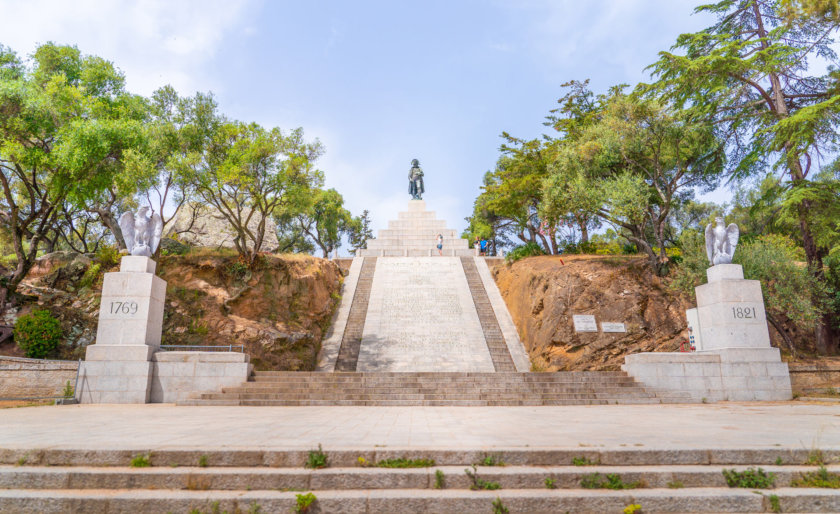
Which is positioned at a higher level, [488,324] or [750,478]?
[488,324]

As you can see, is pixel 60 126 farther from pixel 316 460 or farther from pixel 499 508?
pixel 499 508

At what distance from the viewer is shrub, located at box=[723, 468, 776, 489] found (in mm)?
3982

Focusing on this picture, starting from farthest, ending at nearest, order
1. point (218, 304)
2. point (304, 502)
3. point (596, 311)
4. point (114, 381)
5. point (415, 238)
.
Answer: point (415, 238) → point (218, 304) → point (596, 311) → point (114, 381) → point (304, 502)

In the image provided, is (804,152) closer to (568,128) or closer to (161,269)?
(568,128)

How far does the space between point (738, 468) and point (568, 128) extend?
26.6 metres

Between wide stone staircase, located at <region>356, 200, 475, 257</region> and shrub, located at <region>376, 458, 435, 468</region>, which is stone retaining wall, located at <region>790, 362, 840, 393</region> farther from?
wide stone staircase, located at <region>356, 200, 475, 257</region>

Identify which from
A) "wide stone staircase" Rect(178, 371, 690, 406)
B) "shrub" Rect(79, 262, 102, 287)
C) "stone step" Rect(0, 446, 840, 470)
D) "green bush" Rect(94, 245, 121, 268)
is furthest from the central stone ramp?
"stone step" Rect(0, 446, 840, 470)

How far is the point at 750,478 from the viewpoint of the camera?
402cm

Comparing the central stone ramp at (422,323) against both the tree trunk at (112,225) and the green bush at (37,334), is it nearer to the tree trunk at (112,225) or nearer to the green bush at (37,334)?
the green bush at (37,334)

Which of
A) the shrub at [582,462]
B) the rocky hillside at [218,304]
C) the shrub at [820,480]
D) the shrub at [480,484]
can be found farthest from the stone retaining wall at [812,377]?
the rocky hillside at [218,304]

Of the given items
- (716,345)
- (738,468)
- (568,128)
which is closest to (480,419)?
(738,468)

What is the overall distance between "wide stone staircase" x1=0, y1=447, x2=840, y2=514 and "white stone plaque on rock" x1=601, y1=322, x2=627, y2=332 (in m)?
13.3

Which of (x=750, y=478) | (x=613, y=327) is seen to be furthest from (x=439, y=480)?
(x=613, y=327)

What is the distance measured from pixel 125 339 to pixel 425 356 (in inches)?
393
